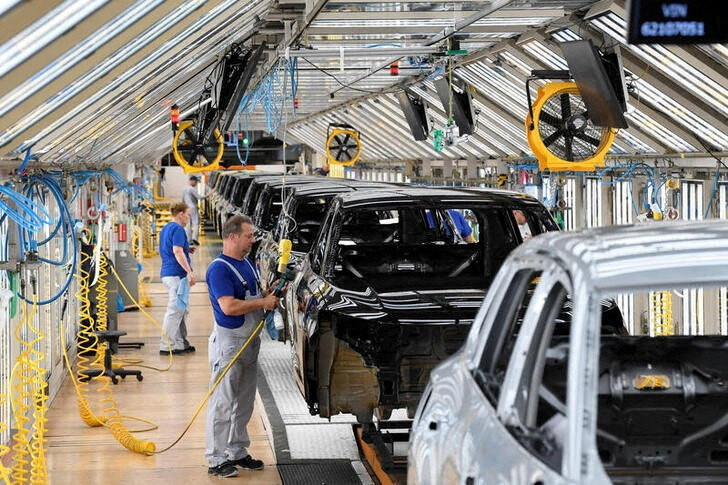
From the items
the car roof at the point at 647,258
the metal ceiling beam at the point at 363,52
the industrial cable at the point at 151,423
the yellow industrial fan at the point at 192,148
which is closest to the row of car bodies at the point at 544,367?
the car roof at the point at 647,258

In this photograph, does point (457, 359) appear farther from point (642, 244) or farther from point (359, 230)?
point (359, 230)

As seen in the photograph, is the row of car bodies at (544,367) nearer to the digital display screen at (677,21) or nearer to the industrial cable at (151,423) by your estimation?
the industrial cable at (151,423)

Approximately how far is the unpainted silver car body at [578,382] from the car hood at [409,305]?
2.12m

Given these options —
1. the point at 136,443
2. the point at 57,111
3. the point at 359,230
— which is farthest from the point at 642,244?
the point at 359,230

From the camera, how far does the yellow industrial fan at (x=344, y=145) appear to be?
22.5m

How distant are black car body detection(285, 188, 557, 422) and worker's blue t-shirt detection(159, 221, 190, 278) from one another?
14.2 ft

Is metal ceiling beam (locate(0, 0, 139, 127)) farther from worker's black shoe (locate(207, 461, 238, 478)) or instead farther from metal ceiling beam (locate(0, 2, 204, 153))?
worker's black shoe (locate(207, 461, 238, 478))

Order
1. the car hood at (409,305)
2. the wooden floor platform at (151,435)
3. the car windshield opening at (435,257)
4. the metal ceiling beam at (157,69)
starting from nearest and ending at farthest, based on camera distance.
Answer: the car hood at (409,305) → the wooden floor platform at (151,435) → the metal ceiling beam at (157,69) → the car windshield opening at (435,257)

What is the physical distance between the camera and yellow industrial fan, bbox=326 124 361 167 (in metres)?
22.5

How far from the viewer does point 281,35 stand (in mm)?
14117

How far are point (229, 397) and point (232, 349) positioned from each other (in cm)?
33

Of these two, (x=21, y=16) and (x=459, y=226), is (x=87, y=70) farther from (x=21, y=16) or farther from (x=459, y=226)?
(x=459, y=226)

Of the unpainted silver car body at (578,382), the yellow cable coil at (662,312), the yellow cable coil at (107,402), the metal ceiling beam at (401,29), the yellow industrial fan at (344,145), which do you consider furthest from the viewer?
the yellow industrial fan at (344,145)

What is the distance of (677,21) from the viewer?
4578 millimetres
